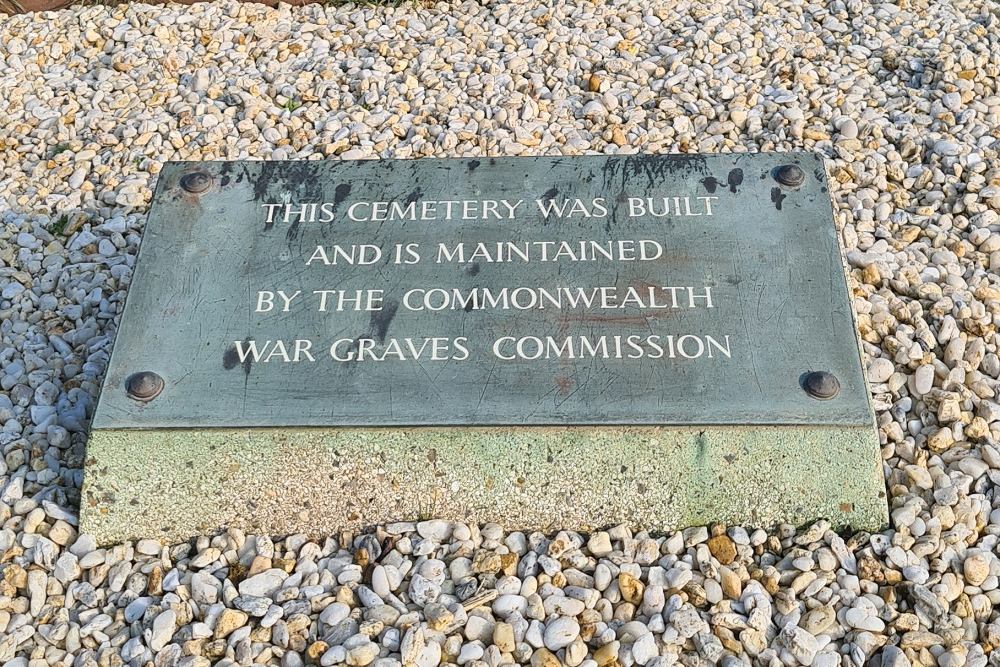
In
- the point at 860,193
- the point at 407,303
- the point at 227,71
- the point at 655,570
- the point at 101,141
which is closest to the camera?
the point at 655,570

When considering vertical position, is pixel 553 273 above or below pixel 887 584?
above

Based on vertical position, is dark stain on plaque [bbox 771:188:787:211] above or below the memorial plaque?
above

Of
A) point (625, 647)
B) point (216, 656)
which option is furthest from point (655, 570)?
point (216, 656)

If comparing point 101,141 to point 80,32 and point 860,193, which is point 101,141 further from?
point 860,193

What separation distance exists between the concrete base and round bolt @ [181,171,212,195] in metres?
0.91

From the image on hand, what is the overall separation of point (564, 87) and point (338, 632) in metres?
2.82

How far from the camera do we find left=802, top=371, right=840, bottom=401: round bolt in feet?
9.22

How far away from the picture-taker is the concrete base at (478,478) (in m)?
2.80

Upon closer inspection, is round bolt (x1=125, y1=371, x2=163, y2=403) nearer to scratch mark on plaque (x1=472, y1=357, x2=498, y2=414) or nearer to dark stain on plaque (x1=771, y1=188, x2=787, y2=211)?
scratch mark on plaque (x1=472, y1=357, x2=498, y2=414)

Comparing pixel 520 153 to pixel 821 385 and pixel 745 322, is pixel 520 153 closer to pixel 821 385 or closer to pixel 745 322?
pixel 745 322

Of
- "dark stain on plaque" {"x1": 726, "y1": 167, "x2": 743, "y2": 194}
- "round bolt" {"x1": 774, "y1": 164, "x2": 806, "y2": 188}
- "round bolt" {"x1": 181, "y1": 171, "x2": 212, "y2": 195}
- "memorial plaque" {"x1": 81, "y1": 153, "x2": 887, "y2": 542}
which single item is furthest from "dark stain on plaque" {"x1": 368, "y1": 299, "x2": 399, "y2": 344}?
"round bolt" {"x1": 774, "y1": 164, "x2": 806, "y2": 188}

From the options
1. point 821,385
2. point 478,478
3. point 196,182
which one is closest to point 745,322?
point 821,385

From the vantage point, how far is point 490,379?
288cm

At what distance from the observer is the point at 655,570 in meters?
2.79
